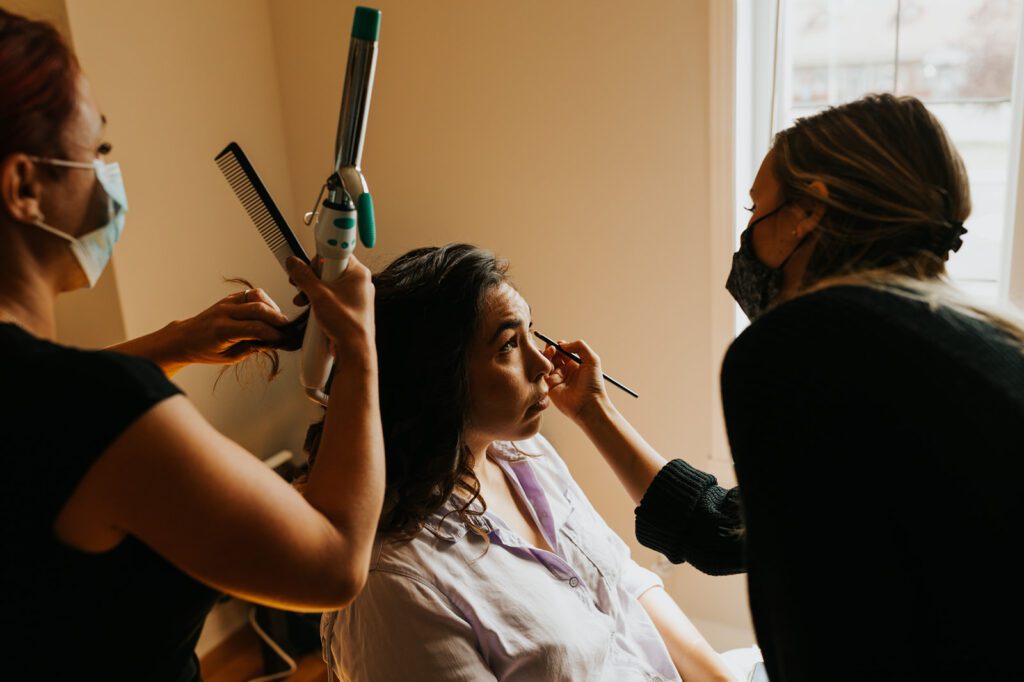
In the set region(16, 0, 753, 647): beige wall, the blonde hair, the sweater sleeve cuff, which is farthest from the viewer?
region(16, 0, 753, 647): beige wall

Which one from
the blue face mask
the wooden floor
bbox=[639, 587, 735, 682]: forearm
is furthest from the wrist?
the wooden floor

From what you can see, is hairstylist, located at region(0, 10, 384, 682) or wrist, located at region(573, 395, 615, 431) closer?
hairstylist, located at region(0, 10, 384, 682)

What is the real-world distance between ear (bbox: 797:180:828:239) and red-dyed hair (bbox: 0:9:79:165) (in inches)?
30.7

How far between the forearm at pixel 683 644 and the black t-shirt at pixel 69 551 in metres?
0.97

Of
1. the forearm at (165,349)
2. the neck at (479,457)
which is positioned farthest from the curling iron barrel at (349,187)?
the neck at (479,457)

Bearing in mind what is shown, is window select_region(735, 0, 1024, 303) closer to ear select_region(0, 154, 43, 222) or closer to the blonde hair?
the blonde hair

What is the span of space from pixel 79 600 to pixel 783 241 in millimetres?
848

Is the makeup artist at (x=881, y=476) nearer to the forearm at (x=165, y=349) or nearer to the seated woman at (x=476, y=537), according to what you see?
the seated woman at (x=476, y=537)

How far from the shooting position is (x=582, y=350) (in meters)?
1.57

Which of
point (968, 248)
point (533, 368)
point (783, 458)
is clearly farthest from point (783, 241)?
point (968, 248)

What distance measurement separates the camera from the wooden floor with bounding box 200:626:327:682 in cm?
248

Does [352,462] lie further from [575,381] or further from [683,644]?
[683,644]

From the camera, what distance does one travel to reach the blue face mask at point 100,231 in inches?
31.9

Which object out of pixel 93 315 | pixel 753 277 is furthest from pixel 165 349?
pixel 93 315
